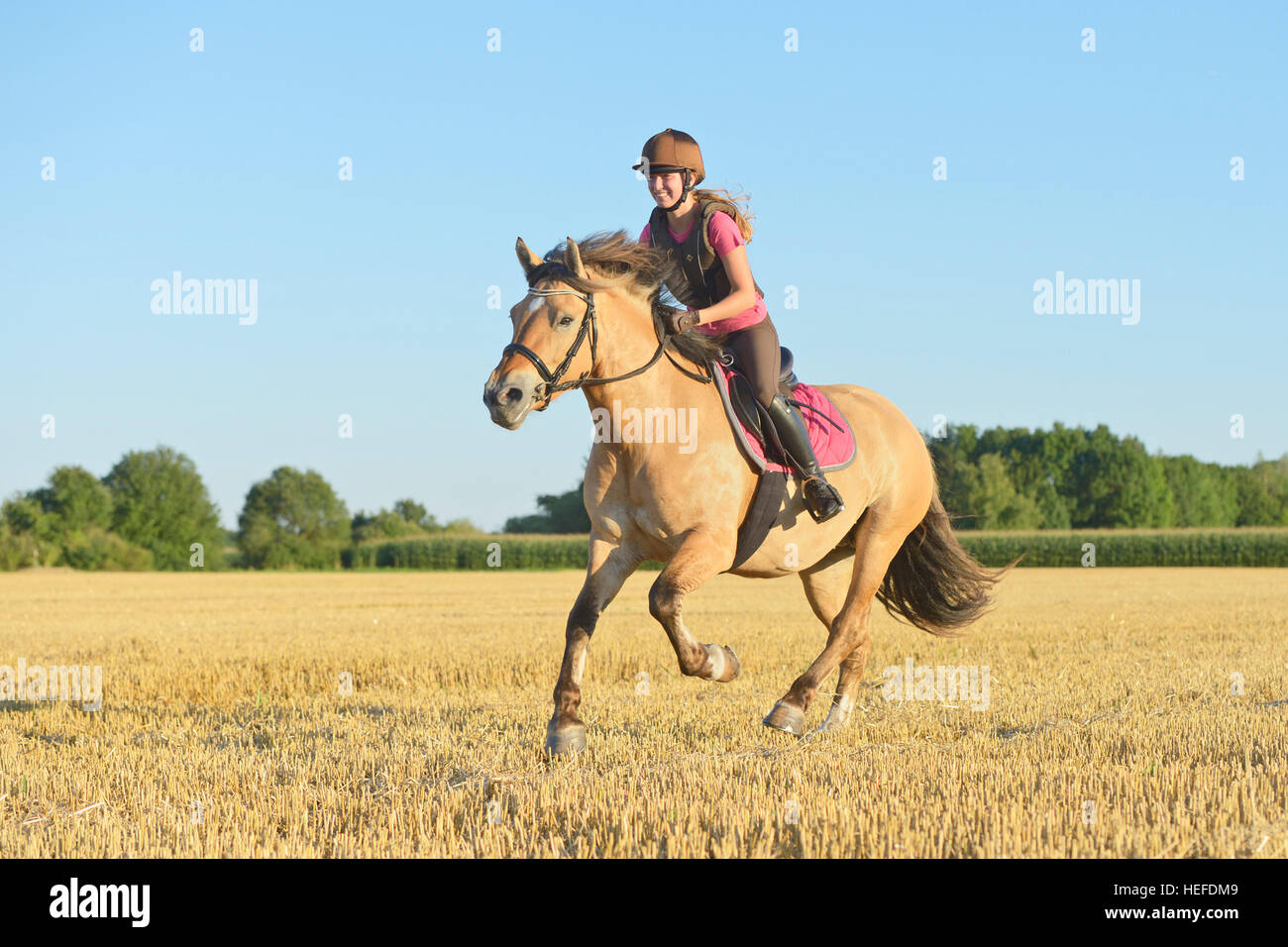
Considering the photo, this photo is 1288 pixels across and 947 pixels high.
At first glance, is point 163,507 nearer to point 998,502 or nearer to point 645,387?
point 998,502

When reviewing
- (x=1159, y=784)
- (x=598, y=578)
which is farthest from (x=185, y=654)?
(x=1159, y=784)

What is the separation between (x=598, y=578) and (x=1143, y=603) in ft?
63.3

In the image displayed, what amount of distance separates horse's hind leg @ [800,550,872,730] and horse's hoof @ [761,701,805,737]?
44.9 inches

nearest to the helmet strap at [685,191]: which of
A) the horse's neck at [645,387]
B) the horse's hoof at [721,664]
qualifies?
the horse's neck at [645,387]

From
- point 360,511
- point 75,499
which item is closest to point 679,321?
point 75,499

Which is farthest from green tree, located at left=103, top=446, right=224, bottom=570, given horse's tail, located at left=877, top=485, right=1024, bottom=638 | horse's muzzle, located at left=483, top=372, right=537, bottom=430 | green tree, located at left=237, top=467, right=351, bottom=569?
horse's muzzle, located at left=483, top=372, right=537, bottom=430

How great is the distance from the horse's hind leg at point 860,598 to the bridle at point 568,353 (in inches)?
82.2

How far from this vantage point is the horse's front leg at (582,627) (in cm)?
599

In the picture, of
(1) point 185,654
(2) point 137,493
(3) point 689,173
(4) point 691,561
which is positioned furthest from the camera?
(2) point 137,493

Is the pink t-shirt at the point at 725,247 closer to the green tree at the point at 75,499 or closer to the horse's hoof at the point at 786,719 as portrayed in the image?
the horse's hoof at the point at 786,719

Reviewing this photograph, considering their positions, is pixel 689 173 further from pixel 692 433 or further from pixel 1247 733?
pixel 1247 733

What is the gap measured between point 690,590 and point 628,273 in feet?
5.75

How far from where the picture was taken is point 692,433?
6.00m

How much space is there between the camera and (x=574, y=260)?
5.78 metres
